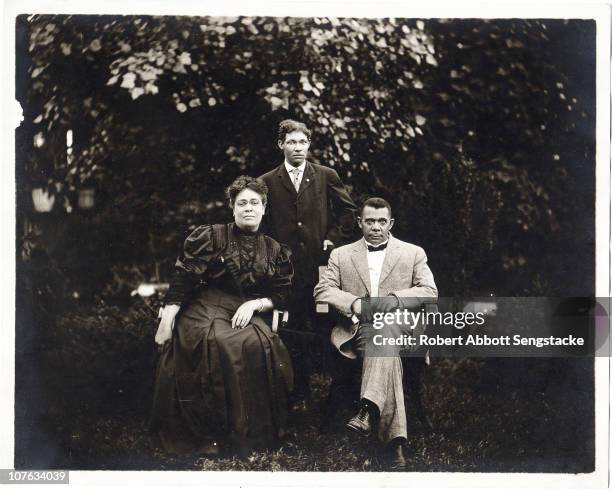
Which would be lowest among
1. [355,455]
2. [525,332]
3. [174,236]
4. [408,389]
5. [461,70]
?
[355,455]

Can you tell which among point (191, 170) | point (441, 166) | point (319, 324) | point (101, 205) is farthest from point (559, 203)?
point (101, 205)

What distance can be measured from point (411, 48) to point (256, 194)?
5.10 ft

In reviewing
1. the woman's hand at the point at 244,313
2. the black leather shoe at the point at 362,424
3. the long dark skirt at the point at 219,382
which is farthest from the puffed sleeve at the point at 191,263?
the black leather shoe at the point at 362,424

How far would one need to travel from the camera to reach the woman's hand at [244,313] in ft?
15.4

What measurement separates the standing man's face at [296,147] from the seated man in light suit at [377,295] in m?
0.71

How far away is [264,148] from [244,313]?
1.21 m

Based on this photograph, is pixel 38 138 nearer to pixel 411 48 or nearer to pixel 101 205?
pixel 101 205

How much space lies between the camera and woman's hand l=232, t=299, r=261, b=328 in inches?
185

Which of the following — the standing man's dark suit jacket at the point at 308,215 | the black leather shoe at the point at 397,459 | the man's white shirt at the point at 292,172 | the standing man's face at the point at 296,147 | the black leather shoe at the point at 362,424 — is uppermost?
the standing man's face at the point at 296,147

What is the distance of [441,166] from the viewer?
16.5 feet

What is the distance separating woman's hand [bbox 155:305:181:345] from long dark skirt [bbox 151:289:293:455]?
1.9 inches

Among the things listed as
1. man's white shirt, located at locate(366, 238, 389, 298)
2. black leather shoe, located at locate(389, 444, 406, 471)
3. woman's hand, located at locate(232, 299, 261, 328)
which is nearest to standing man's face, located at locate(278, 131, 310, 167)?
man's white shirt, located at locate(366, 238, 389, 298)

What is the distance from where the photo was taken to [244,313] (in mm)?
4711

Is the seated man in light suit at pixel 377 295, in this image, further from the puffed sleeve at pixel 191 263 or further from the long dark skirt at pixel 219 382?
the puffed sleeve at pixel 191 263
